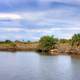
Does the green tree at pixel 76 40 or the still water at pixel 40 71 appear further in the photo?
the green tree at pixel 76 40

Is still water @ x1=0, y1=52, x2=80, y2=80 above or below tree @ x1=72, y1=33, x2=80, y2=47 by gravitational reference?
below

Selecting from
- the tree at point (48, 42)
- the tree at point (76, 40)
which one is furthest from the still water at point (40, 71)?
the tree at point (48, 42)

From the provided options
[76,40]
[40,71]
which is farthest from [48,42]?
[40,71]

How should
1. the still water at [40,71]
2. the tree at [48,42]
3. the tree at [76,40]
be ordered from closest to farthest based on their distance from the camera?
the still water at [40,71] → the tree at [76,40] → the tree at [48,42]

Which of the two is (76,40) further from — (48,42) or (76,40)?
(48,42)

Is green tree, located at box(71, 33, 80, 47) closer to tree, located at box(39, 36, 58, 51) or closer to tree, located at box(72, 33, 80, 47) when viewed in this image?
tree, located at box(72, 33, 80, 47)

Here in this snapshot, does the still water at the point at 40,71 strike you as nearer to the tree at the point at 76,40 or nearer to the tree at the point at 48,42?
the tree at the point at 76,40

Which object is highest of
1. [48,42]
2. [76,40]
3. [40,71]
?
[76,40]

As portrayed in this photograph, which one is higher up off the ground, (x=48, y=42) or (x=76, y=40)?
(x=76, y=40)

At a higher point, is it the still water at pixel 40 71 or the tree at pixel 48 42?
the tree at pixel 48 42

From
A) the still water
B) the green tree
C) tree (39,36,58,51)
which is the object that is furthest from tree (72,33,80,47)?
the still water

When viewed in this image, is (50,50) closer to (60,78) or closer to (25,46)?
(25,46)

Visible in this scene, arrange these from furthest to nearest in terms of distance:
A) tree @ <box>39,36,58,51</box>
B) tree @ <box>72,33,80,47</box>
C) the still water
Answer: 1. tree @ <box>39,36,58,51</box>
2. tree @ <box>72,33,80,47</box>
3. the still water

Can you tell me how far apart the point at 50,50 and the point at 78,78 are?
73.4 meters
